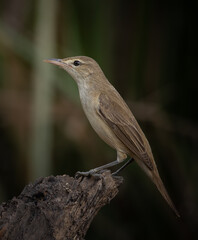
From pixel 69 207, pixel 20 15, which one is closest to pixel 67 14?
pixel 20 15

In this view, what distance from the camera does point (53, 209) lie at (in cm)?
349

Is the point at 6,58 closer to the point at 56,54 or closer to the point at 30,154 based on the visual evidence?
the point at 56,54

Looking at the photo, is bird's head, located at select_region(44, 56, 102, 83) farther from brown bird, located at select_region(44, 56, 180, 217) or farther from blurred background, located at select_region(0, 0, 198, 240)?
blurred background, located at select_region(0, 0, 198, 240)

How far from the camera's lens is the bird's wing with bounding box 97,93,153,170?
492 cm

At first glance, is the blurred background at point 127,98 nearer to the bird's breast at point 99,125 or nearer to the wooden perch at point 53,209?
the bird's breast at point 99,125

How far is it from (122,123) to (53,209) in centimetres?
171

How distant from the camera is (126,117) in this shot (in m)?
5.08

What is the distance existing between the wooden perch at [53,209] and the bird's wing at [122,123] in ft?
3.30

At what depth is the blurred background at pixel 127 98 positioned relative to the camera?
22.9 feet

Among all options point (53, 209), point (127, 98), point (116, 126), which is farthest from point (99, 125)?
point (127, 98)

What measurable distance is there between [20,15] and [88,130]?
5.73 feet

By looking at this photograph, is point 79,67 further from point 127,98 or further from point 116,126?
point 127,98

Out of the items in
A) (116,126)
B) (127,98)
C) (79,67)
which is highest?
(79,67)

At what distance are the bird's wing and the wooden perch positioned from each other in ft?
3.30
